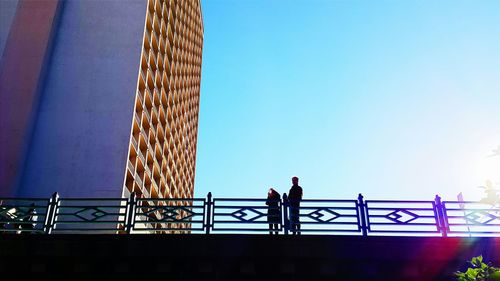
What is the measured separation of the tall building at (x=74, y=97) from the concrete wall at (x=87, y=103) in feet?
0.18

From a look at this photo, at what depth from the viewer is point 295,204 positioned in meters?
14.3

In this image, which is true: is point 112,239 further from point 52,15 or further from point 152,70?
point 152,70

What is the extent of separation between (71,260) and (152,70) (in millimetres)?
27385

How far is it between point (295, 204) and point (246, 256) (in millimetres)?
2434

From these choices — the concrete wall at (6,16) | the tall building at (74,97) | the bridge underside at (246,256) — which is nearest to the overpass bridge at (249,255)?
the bridge underside at (246,256)

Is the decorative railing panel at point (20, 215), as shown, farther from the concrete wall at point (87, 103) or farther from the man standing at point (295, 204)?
the man standing at point (295, 204)

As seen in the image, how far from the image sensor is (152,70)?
127 feet

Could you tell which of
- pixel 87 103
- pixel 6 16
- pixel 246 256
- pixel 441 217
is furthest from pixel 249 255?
pixel 6 16

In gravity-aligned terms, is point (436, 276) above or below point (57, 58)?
below

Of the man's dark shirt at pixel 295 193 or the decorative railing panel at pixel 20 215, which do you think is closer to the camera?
the decorative railing panel at pixel 20 215

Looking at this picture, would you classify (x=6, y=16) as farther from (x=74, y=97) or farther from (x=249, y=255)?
(x=249, y=255)

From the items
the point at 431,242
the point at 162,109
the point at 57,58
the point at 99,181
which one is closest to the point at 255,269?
the point at 431,242

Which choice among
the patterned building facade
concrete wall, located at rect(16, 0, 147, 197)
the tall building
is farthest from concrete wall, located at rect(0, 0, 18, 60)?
the patterned building facade

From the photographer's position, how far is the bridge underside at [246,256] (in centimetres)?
1275
